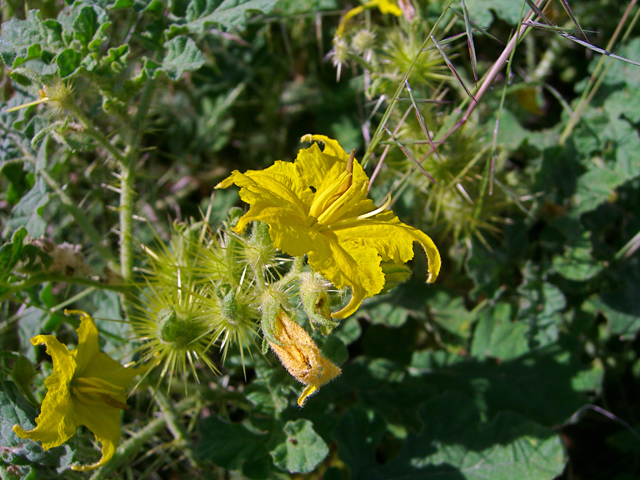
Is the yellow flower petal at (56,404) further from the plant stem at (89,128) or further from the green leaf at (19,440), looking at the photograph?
the plant stem at (89,128)

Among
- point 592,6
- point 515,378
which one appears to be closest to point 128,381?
point 515,378

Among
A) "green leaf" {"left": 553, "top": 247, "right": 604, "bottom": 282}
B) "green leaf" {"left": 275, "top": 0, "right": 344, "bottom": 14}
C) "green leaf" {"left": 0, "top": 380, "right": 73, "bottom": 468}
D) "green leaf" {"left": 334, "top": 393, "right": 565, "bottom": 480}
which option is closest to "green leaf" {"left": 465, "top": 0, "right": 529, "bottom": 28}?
"green leaf" {"left": 275, "top": 0, "right": 344, "bottom": 14}

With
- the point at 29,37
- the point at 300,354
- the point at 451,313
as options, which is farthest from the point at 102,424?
the point at 451,313

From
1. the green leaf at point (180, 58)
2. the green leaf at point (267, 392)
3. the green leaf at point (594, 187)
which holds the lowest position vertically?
the green leaf at point (267, 392)

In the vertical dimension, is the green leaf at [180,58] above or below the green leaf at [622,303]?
above

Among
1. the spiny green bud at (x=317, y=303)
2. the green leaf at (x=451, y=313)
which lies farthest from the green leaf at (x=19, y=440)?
the green leaf at (x=451, y=313)

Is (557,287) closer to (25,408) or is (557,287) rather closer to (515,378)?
(515,378)
